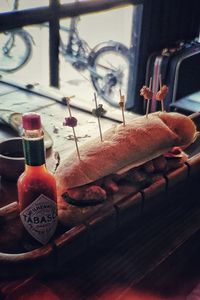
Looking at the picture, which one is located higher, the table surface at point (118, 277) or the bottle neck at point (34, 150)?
the bottle neck at point (34, 150)

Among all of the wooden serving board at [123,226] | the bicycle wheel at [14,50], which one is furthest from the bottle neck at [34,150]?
the bicycle wheel at [14,50]

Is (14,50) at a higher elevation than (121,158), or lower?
lower

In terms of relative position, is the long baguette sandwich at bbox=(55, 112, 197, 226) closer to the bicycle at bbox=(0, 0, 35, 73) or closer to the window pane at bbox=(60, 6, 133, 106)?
the window pane at bbox=(60, 6, 133, 106)

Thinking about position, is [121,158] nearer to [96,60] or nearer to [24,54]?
[96,60]

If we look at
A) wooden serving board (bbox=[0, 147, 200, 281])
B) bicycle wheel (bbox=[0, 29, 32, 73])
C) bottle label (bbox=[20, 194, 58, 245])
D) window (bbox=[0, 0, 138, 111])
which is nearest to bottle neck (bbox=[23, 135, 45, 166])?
bottle label (bbox=[20, 194, 58, 245])

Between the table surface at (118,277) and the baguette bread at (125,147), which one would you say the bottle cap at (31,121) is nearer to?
the baguette bread at (125,147)

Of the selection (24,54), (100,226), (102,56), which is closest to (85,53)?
A: (102,56)

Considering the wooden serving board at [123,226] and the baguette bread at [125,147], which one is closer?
the wooden serving board at [123,226]
